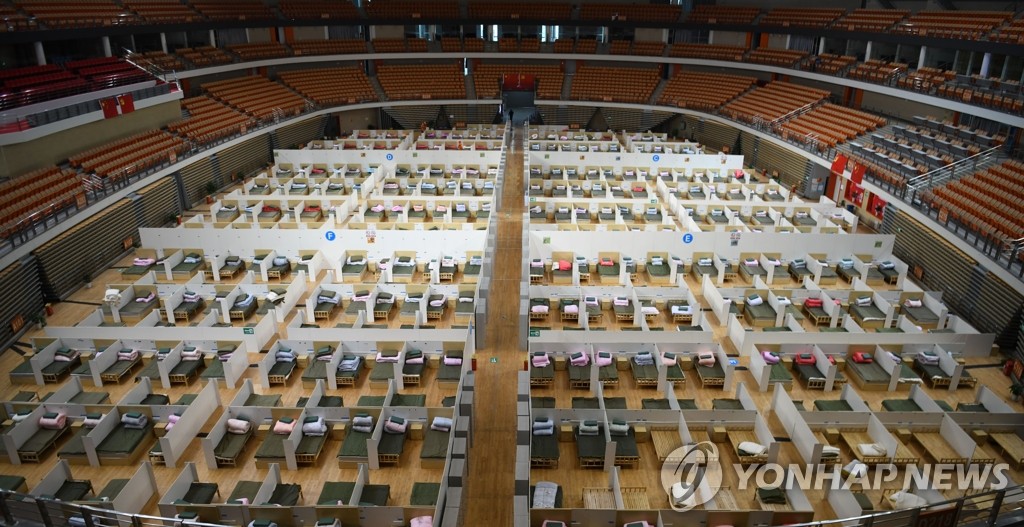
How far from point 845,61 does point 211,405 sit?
30168mm

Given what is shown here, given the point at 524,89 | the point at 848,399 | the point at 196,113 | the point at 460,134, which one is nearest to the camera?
the point at 848,399

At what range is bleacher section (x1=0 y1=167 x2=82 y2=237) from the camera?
17.4m

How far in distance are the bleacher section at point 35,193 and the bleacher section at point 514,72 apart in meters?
23.8

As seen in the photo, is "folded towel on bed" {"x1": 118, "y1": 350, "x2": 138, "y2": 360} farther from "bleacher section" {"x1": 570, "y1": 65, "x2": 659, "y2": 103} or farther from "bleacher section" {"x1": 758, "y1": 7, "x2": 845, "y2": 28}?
"bleacher section" {"x1": 758, "y1": 7, "x2": 845, "y2": 28}

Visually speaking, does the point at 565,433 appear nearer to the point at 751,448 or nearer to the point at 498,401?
the point at 498,401

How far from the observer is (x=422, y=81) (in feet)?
130

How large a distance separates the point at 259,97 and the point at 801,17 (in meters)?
28.4

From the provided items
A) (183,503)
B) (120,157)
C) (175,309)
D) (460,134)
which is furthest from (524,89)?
(183,503)

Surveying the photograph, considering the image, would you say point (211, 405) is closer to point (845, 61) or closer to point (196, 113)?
point (196, 113)

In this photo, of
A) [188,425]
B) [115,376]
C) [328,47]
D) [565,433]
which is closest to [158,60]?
[328,47]

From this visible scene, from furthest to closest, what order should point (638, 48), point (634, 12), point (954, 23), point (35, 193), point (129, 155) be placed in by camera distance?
point (638, 48) → point (634, 12) → point (954, 23) → point (129, 155) → point (35, 193)

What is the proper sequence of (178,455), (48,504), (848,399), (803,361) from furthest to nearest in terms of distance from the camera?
(803,361)
(848,399)
(178,455)
(48,504)

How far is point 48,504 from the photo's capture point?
7.18 meters

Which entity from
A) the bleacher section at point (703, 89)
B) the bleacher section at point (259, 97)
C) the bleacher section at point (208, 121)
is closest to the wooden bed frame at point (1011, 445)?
the bleacher section at point (703, 89)
